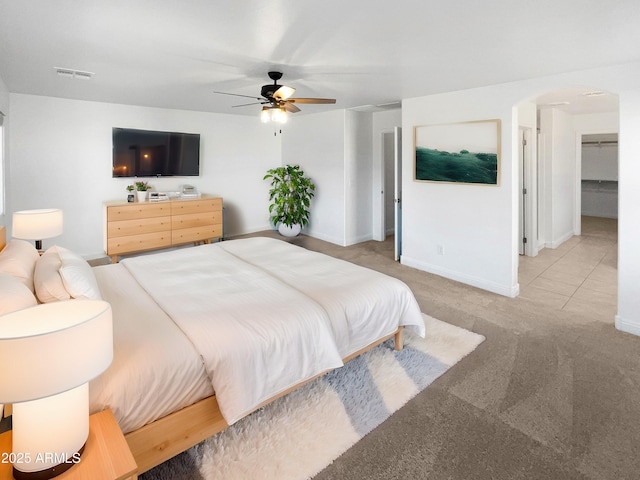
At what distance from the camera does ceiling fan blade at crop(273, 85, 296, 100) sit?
10.8ft

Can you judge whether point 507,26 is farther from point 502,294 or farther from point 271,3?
point 502,294

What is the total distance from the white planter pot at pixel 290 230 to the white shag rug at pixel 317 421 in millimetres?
4195

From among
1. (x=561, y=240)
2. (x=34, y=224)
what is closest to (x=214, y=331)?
(x=34, y=224)


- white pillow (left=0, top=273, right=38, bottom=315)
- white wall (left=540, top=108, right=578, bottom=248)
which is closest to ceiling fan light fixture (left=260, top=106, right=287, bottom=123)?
white pillow (left=0, top=273, right=38, bottom=315)

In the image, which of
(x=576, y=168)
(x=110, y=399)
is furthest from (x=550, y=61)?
(x=576, y=168)

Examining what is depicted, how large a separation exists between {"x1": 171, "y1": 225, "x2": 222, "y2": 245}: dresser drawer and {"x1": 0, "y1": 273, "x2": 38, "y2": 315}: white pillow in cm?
406

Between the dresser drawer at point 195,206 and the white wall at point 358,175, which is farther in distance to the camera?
the white wall at point 358,175

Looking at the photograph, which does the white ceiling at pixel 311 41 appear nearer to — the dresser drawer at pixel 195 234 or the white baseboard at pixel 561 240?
the dresser drawer at pixel 195 234

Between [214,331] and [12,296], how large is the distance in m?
0.89

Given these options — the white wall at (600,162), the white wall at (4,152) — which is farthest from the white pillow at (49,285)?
the white wall at (600,162)

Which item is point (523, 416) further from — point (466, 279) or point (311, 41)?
point (311, 41)

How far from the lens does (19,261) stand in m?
2.16

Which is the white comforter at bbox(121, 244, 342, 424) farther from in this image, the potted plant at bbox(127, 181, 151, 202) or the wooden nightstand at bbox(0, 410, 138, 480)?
the potted plant at bbox(127, 181, 151, 202)

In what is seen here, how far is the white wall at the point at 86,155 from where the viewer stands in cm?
480
